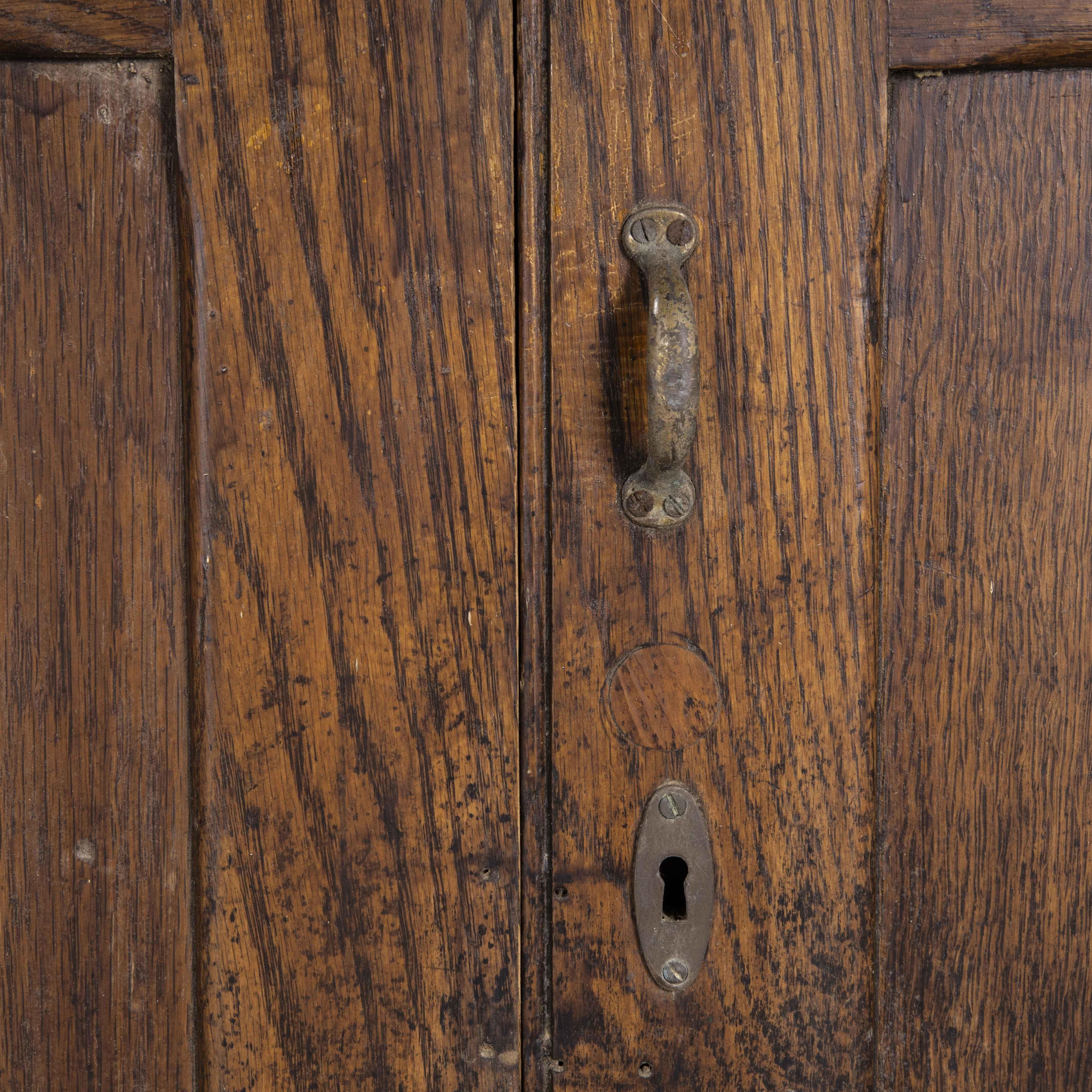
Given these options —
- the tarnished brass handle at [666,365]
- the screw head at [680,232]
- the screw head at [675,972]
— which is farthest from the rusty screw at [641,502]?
the screw head at [675,972]

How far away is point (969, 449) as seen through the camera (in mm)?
478

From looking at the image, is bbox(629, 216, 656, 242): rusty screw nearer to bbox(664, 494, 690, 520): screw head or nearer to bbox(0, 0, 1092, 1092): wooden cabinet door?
bbox(0, 0, 1092, 1092): wooden cabinet door

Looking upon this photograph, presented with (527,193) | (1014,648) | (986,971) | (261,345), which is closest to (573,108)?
(527,193)

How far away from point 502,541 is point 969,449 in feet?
0.80

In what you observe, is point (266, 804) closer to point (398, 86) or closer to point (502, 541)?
point (502, 541)

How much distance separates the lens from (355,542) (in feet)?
1.56

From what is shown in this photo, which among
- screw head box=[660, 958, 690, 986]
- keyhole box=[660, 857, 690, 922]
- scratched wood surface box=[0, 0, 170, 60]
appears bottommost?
screw head box=[660, 958, 690, 986]

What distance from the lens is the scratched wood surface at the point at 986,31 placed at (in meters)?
0.46

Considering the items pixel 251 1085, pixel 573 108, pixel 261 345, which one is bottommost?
pixel 251 1085

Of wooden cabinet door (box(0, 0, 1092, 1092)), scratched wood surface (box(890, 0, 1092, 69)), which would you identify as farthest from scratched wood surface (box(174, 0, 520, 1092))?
scratched wood surface (box(890, 0, 1092, 69))

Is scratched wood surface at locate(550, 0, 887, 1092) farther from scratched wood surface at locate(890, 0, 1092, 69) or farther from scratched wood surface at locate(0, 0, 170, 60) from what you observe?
scratched wood surface at locate(0, 0, 170, 60)

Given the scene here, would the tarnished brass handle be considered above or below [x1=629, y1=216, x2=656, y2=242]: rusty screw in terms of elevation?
below

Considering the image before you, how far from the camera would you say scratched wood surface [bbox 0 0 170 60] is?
468 millimetres

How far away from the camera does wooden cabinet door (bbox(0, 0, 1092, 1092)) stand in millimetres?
462
